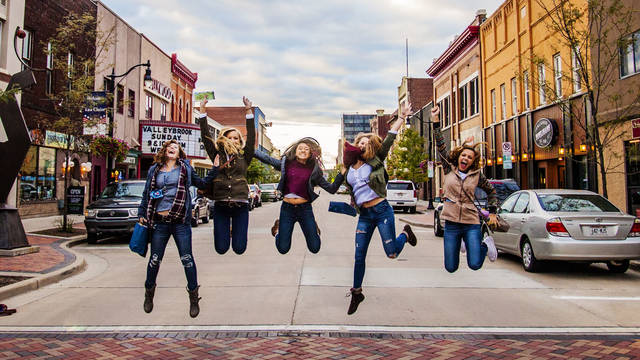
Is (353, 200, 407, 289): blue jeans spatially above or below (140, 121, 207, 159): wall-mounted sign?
below

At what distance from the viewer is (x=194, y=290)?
5.40m

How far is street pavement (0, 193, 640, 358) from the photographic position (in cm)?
553

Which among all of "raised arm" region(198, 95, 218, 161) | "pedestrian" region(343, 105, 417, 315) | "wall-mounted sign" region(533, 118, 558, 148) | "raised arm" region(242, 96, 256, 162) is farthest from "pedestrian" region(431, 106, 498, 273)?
"wall-mounted sign" region(533, 118, 558, 148)

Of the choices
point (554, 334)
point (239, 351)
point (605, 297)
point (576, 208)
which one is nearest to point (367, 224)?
point (239, 351)

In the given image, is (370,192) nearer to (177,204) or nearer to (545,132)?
(177,204)

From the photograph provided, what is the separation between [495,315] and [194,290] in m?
4.10

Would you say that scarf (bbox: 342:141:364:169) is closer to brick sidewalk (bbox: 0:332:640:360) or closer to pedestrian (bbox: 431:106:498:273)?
pedestrian (bbox: 431:106:498:273)

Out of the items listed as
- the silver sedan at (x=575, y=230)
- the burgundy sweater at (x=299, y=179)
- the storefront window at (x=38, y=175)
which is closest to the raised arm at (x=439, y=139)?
the burgundy sweater at (x=299, y=179)

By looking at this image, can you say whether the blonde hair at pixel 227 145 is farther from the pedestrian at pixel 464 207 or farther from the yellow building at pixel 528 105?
the yellow building at pixel 528 105

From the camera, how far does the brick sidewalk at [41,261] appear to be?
968 centimetres

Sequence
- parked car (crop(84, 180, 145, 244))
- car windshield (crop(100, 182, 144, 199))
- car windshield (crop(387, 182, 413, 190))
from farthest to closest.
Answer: car windshield (crop(387, 182, 413, 190)) < car windshield (crop(100, 182, 144, 199)) < parked car (crop(84, 180, 145, 244))

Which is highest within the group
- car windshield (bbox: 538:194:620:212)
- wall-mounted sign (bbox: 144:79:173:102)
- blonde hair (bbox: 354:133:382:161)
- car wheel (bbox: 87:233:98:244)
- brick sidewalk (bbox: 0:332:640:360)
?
wall-mounted sign (bbox: 144:79:173:102)

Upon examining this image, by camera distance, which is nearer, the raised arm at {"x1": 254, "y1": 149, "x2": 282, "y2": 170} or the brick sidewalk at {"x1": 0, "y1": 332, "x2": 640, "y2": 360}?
the brick sidewalk at {"x1": 0, "y1": 332, "x2": 640, "y2": 360}

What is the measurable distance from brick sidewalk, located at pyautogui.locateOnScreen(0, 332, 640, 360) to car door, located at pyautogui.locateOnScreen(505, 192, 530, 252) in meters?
4.55
